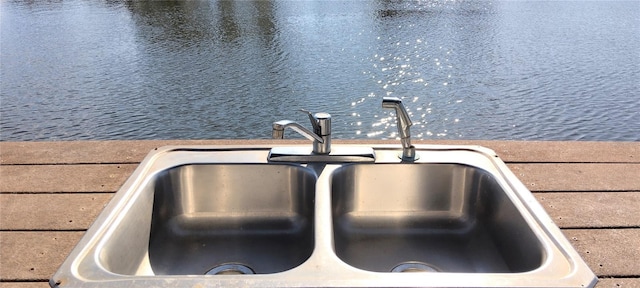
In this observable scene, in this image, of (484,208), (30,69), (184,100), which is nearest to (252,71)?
(184,100)

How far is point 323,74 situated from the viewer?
573 centimetres

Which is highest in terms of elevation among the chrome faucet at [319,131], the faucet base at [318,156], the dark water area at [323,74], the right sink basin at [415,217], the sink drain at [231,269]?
the chrome faucet at [319,131]

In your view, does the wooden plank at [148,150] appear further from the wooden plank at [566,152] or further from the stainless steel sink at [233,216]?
the stainless steel sink at [233,216]

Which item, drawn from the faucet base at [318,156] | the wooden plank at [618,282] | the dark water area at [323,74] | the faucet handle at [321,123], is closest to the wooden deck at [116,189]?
the wooden plank at [618,282]

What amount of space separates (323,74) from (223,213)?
15.0 ft

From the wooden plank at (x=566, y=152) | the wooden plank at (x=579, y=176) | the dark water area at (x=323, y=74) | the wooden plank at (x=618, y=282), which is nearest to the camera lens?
the wooden plank at (x=618, y=282)

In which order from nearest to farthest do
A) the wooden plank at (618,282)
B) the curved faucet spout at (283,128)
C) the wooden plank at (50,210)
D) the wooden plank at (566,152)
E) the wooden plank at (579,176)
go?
1. the wooden plank at (618,282)
2. the curved faucet spout at (283,128)
3. the wooden plank at (50,210)
4. the wooden plank at (579,176)
5. the wooden plank at (566,152)

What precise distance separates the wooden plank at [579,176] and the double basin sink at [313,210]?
0.72 ft

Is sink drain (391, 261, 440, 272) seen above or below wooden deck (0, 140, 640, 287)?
below

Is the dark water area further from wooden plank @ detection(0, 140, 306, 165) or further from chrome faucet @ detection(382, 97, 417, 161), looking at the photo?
chrome faucet @ detection(382, 97, 417, 161)

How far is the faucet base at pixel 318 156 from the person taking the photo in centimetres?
122

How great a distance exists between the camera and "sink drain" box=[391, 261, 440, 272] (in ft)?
3.81

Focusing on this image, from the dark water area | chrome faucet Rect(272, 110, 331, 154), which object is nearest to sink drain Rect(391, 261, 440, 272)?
chrome faucet Rect(272, 110, 331, 154)

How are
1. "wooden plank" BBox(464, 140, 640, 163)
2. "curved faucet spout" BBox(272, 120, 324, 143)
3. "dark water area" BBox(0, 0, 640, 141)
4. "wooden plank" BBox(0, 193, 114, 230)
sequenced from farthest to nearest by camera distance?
"dark water area" BBox(0, 0, 640, 141) → "wooden plank" BBox(464, 140, 640, 163) → "wooden plank" BBox(0, 193, 114, 230) → "curved faucet spout" BBox(272, 120, 324, 143)
